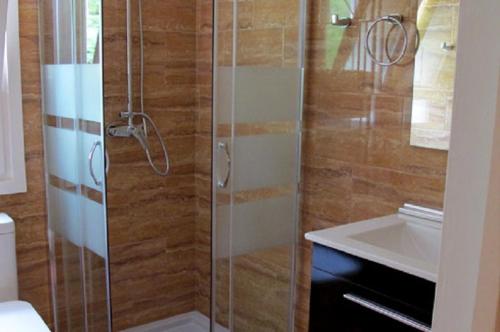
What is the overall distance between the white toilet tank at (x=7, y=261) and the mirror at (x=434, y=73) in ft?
6.11

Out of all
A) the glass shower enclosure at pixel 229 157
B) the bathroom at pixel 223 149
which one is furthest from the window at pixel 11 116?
the glass shower enclosure at pixel 229 157

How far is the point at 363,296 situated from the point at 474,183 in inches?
48.5

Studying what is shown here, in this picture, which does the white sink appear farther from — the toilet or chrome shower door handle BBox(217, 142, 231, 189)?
the toilet

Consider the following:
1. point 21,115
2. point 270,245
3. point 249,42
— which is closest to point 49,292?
point 21,115

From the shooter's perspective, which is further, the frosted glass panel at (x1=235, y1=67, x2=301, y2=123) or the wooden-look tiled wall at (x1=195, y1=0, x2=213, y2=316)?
the wooden-look tiled wall at (x1=195, y1=0, x2=213, y2=316)

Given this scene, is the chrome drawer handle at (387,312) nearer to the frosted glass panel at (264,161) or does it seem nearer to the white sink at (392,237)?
the white sink at (392,237)

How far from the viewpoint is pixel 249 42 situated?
253 centimetres

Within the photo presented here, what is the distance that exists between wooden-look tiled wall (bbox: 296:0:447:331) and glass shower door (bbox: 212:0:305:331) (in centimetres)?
7

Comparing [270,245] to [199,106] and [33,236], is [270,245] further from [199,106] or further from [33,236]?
[33,236]

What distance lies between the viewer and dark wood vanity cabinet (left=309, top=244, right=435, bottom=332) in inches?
65.6

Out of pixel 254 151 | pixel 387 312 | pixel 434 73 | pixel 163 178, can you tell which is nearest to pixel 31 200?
pixel 163 178

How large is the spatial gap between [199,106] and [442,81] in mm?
1589

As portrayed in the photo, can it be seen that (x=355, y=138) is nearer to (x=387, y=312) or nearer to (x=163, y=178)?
(x=387, y=312)

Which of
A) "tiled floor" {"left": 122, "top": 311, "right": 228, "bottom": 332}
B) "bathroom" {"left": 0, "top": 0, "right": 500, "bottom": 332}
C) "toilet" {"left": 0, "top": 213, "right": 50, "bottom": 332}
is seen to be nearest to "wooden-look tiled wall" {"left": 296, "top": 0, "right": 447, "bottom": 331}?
"bathroom" {"left": 0, "top": 0, "right": 500, "bottom": 332}
